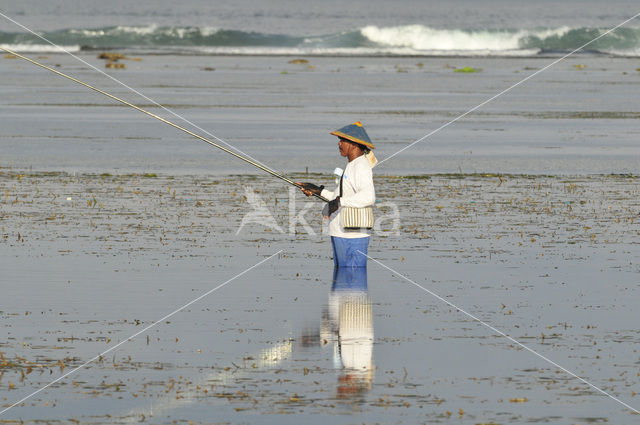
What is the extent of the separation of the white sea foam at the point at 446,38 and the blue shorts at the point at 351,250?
69567 millimetres

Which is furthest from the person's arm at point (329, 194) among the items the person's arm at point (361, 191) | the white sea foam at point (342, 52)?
the white sea foam at point (342, 52)

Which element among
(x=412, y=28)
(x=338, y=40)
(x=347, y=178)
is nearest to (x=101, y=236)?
(x=347, y=178)

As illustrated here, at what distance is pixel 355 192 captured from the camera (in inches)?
470

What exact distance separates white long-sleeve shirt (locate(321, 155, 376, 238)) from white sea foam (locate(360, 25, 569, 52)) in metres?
A: 69.5

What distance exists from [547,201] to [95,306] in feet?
27.3

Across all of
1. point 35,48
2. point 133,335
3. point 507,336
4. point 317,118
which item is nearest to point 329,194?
point 507,336

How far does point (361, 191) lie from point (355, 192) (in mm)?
113

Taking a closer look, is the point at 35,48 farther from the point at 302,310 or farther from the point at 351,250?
the point at 302,310

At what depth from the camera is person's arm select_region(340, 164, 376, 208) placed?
38.8ft

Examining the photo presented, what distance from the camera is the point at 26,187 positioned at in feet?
58.6

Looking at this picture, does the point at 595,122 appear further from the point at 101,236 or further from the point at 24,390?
the point at 24,390

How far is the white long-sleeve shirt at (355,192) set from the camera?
11.8 m
